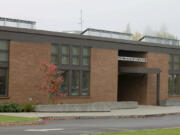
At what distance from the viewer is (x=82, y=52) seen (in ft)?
115

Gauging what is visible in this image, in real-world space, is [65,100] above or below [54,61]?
below

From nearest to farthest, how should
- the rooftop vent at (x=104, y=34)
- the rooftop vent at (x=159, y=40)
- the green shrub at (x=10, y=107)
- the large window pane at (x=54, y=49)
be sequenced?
the green shrub at (x=10, y=107), the large window pane at (x=54, y=49), the rooftop vent at (x=104, y=34), the rooftop vent at (x=159, y=40)

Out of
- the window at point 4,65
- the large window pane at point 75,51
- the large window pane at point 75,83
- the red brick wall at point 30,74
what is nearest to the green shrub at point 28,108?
the red brick wall at point 30,74

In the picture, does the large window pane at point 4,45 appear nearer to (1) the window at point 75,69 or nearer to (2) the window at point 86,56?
(1) the window at point 75,69

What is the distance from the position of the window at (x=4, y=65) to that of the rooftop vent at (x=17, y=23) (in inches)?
82.2

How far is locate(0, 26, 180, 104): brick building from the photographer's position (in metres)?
30.3

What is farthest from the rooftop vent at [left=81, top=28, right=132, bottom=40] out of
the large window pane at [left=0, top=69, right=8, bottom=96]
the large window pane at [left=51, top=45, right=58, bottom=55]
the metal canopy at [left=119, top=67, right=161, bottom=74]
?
the large window pane at [left=0, top=69, right=8, bottom=96]

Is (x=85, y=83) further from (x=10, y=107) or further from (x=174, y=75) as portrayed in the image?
(x=174, y=75)

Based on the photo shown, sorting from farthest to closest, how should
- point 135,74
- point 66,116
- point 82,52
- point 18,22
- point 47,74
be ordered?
point 135,74, point 82,52, point 18,22, point 47,74, point 66,116

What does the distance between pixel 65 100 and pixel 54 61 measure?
11.7 ft

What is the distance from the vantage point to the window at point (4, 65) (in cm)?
2981

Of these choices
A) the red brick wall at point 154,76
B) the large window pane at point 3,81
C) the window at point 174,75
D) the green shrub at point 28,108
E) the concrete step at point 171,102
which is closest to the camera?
the green shrub at point 28,108

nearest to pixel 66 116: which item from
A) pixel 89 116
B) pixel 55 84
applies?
pixel 89 116

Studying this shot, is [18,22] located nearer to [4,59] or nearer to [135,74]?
[4,59]
